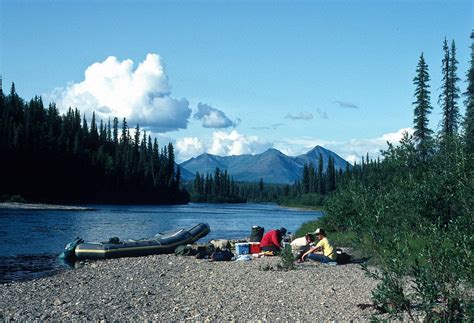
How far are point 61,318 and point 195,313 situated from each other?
2.79m

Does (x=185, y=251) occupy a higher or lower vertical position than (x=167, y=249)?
higher

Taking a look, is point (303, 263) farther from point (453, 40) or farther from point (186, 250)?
point (453, 40)

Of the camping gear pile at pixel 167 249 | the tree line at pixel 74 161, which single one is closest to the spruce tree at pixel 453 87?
the camping gear pile at pixel 167 249

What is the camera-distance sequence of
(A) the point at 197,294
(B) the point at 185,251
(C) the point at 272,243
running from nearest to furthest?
1. (A) the point at 197,294
2. (C) the point at 272,243
3. (B) the point at 185,251

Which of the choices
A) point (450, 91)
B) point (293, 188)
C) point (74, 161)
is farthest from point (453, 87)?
point (293, 188)

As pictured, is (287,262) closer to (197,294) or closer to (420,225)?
(197,294)

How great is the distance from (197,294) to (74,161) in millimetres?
100077

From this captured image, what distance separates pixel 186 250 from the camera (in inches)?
990

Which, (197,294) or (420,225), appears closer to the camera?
(420,225)

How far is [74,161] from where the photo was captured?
109500 mm

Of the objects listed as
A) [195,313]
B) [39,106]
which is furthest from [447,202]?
[39,106]

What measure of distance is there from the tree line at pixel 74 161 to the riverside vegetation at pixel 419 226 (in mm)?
70413

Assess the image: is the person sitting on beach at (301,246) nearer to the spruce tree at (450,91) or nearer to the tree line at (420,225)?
the tree line at (420,225)

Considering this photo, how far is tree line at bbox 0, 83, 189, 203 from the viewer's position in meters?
93.4
